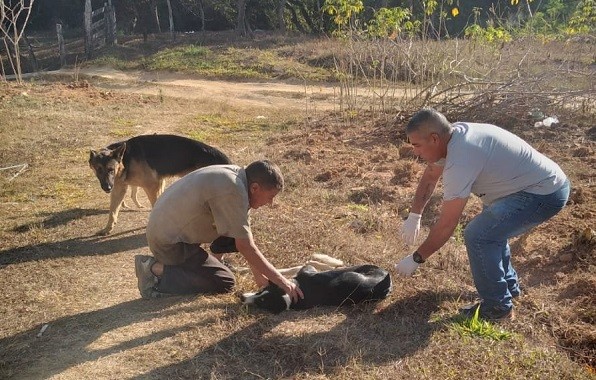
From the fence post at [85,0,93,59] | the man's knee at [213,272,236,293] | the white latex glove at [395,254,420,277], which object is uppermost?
the fence post at [85,0,93,59]

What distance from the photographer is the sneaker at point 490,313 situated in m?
4.32

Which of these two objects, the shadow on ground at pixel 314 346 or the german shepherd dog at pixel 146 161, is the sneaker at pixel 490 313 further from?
the german shepherd dog at pixel 146 161

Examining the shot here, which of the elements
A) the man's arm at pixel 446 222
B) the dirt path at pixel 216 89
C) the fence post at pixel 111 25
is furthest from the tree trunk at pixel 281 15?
the man's arm at pixel 446 222

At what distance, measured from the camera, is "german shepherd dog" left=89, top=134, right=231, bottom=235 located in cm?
669

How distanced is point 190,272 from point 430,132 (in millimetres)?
2297

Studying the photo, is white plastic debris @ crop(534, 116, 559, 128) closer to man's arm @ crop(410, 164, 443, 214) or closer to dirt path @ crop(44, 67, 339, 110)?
dirt path @ crop(44, 67, 339, 110)

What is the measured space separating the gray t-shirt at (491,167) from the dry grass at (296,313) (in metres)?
1.09

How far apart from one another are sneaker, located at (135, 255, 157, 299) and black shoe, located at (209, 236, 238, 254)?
0.57 meters

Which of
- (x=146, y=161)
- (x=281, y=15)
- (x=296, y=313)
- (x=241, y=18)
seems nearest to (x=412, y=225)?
(x=296, y=313)

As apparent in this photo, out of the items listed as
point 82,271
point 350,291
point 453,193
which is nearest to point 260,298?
point 350,291

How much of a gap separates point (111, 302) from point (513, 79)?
8393 millimetres

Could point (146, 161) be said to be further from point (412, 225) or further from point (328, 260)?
point (412, 225)

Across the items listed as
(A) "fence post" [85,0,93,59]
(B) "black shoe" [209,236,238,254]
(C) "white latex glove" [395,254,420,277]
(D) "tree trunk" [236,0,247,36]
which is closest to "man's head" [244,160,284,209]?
(B) "black shoe" [209,236,238,254]

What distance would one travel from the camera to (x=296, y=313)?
14.9ft
